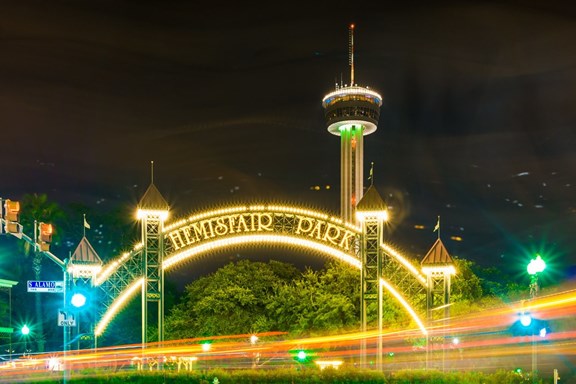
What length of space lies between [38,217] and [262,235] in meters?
27.1

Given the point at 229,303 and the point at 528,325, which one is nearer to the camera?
the point at 528,325

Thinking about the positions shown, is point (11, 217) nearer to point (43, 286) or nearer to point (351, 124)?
point (43, 286)

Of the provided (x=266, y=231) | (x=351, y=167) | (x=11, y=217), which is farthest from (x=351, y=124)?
(x=11, y=217)

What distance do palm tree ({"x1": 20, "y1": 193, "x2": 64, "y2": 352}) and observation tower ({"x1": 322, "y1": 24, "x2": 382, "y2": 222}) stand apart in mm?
43039

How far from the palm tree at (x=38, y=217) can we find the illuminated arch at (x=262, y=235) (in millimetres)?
22313

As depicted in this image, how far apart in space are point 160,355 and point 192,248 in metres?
4.75

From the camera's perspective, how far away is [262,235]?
1204 inches

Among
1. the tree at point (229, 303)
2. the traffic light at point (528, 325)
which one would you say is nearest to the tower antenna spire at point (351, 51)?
the tree at point (229, 303)

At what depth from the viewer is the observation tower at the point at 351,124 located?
88438mm

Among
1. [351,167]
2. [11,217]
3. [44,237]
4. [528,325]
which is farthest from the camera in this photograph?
[351,167]

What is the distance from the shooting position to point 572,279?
2844 inches

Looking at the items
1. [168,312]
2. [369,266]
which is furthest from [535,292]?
[168,312]

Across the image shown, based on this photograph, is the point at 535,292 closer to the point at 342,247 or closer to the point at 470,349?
the point at 342,247

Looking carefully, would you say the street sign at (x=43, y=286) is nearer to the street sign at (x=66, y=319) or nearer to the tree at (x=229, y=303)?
the street sign at (x=66, y=319)
